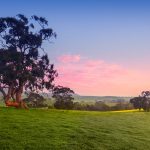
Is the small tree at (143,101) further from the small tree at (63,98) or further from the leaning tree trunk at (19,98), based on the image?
the leaning tree trunk at (19,98)

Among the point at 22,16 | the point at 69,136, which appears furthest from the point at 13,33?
the point at 69,136

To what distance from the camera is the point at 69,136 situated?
2747cm

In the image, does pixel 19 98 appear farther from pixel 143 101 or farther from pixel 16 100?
pixel 143 101

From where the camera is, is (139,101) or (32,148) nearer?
(32,148)

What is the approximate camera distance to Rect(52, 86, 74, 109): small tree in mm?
81875

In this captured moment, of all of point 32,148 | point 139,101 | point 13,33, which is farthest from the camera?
point 139,101

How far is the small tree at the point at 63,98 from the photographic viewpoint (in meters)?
81.9

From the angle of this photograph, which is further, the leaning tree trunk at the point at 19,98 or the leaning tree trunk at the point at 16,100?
the leaning tree trunk at the point at 19,98

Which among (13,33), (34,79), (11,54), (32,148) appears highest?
(13,33)

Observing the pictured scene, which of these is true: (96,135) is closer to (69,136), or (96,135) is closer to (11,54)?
(69,136)

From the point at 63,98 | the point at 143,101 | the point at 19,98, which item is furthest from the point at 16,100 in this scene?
the point at 143,101

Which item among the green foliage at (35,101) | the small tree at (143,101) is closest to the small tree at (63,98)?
the green foliage at (35,101)

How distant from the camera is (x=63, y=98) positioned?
8538 cm

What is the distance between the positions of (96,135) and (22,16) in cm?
3553
